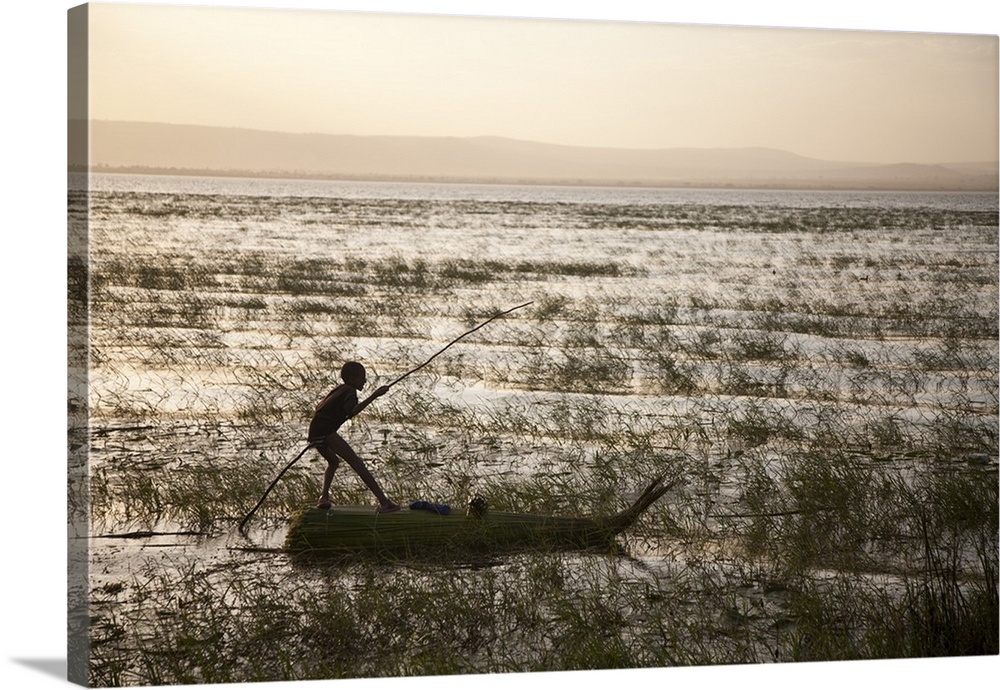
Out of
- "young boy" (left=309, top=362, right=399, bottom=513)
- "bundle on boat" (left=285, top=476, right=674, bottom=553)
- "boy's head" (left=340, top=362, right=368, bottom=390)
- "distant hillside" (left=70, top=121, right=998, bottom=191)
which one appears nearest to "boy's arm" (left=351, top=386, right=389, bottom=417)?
"young boy" (left=309, top=362, right=399, bottom=513)

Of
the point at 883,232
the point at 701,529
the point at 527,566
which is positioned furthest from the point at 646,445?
the point at 883,232

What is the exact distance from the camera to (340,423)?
1005 cm

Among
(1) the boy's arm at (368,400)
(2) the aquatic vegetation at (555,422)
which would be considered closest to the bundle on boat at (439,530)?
Answer: (2) the aquatic vegetation at (555,422)

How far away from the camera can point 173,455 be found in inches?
389

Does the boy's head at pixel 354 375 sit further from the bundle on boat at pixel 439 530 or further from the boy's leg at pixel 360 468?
the bundle on boat at pixel 439 530

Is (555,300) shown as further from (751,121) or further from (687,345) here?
(751,121)

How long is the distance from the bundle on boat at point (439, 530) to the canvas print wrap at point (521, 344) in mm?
22

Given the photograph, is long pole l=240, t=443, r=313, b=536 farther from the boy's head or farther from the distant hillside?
the distant hillside

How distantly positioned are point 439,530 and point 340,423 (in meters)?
0.90

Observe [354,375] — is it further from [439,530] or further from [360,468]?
[439,530]

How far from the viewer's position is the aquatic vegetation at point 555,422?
367 inches

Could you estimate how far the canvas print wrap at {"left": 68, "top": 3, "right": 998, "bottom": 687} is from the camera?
9273 millimetres

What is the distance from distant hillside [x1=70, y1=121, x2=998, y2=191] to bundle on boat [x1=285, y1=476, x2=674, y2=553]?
6.88ft

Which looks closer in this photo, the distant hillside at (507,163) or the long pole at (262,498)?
the long pole at (262,498)
